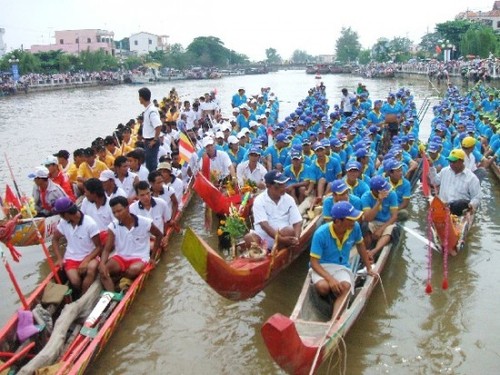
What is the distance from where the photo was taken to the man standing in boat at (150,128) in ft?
29.8

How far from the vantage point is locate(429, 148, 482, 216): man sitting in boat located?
818cm

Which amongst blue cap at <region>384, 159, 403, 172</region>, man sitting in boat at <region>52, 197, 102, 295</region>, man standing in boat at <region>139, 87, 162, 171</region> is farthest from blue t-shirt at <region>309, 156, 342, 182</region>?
man sitting in boat at <region>52, 197, 102, 295</region>

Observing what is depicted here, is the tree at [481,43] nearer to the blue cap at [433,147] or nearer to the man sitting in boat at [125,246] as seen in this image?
the blue cap at [433,147]

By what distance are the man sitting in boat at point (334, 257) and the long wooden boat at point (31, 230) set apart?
178 inches

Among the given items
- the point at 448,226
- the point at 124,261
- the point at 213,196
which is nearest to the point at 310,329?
the point at 124,261

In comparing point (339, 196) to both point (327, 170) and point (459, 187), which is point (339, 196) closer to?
point (327, 170)

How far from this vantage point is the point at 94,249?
655 cm

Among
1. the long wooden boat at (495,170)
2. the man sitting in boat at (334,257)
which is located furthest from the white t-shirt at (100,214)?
the long wooden boat at (495,170)

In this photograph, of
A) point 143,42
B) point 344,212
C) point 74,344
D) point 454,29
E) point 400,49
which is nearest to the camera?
point 344,212

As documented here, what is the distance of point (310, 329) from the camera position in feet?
16.6

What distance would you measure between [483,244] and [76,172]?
7276mm

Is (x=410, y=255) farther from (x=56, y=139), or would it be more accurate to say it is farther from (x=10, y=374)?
(x=56, y=139)

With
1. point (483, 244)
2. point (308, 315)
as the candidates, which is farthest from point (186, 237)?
point (483, 244)

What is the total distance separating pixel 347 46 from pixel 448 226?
117409 millimetres
